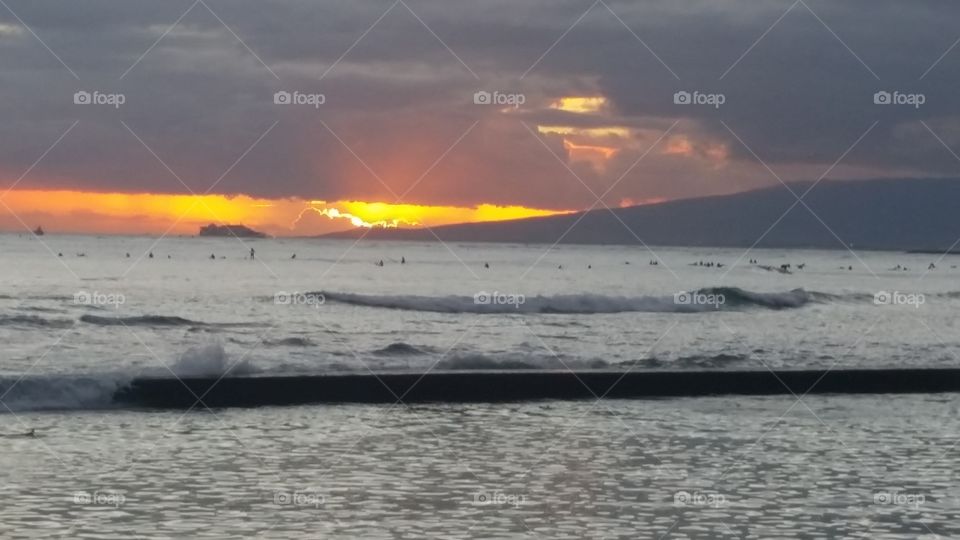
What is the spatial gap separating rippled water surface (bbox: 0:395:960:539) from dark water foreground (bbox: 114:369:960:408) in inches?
26.6

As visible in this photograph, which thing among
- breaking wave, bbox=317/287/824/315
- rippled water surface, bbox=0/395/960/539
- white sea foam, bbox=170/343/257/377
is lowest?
rippled water surface, bbox=0/395/960/539

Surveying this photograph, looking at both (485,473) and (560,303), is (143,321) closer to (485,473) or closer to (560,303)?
(560,303)

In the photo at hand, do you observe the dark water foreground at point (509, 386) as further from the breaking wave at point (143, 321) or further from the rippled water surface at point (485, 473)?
the breaking wave at point (143, 321)

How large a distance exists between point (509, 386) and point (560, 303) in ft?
90.6

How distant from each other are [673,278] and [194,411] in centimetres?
6571

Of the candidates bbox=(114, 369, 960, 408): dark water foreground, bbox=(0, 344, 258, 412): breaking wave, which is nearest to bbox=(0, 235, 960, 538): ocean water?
bbox=(0, 344, 258, 412): breaking wave

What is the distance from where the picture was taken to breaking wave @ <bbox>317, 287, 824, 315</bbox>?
4372cm

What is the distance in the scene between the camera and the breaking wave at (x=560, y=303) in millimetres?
43719

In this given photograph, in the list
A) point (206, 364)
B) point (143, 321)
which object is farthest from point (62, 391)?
point (143, 321)

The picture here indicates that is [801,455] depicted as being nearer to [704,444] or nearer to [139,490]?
[704,444]

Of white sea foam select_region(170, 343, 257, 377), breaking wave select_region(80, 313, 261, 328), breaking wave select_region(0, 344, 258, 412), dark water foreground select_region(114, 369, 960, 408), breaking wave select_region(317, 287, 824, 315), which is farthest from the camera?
breaking wave select_region(317, 287, 824, 315)

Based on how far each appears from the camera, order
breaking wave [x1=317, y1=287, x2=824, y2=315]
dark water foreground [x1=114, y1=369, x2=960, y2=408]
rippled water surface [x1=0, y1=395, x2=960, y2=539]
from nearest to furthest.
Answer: rippled water surface [x1=0, y1=395, x2=960, y2=539] → dark water foreground [x1=114, y1=369, x2=960, y2=408] → breaking wave [x1=317, y1=287, x2=824, y2=315]

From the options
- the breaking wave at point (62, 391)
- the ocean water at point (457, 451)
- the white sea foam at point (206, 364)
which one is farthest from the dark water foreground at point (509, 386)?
the white sea foam at point (206, 364)

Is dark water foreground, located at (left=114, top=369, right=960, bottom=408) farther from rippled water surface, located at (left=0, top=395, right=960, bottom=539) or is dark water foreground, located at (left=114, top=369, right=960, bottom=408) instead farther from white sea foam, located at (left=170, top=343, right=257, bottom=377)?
white sea foam, located at (left=170, top=343, right=257, bottom=377)
